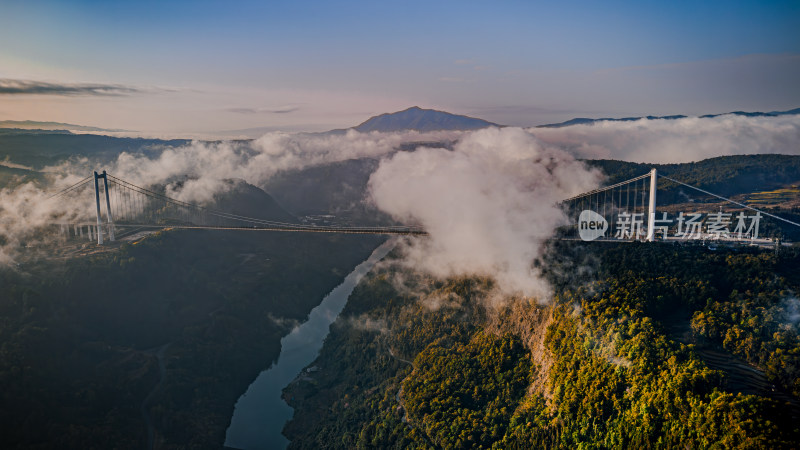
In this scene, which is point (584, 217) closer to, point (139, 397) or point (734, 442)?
point (734, 442)

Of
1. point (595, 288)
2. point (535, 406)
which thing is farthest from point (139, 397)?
point (595, 288)

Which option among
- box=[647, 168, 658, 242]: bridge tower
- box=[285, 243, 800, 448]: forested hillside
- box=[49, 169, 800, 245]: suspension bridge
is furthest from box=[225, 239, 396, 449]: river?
box=[647, 168, 658, 242]: bridge tower

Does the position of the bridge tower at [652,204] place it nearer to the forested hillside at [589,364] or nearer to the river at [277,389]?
the forested hillside at [589,364]

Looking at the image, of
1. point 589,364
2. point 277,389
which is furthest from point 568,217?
point 277,389

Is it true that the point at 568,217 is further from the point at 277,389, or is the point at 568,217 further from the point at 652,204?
the point at 277,389

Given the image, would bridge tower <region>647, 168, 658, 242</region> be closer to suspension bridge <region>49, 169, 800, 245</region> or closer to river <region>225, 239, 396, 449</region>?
suspension bridge <region>49, 169, 800, 245</region>

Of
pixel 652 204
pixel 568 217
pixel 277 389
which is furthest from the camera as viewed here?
pixel 568 217
